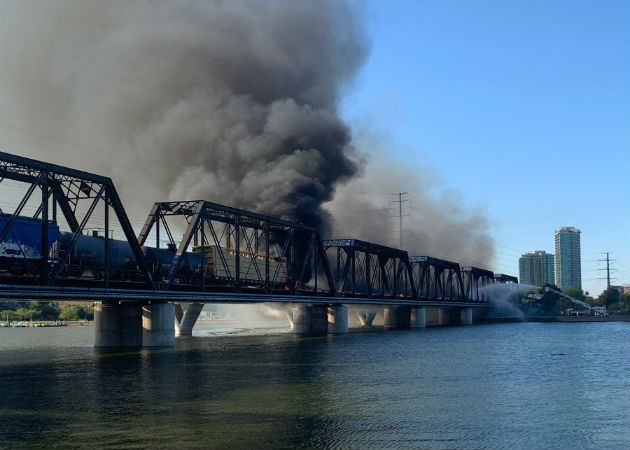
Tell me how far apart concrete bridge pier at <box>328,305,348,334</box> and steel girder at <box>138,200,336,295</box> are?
3.26 m

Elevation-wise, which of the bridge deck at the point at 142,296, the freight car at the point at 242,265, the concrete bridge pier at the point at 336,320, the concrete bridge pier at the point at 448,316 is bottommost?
the concrete bridge pier at the point at 448,316

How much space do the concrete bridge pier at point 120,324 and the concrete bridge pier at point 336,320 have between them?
5001 cm

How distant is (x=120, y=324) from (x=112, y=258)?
10.4 metres

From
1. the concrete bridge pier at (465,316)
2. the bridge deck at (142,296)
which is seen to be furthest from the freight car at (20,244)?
the concrete bridge pier at (465,316)

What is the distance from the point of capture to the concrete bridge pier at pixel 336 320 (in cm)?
11738

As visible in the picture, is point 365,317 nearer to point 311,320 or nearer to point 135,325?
point 311,320

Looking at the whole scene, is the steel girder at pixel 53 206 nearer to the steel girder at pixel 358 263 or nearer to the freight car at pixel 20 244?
the freight car at pixel 20 244

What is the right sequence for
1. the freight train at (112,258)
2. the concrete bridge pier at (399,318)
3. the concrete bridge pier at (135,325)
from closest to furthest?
the freight train at (112,258) → the concrete bridge pier at (135,325) → the concrete bridge pier at (399,318)

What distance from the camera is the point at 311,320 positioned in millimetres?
117438

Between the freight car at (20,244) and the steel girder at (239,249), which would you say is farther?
the steel girder at (239,249)

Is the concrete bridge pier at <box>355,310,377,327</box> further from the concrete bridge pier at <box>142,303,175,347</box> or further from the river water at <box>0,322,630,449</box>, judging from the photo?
the river water at <box>0,322,630,449</box>

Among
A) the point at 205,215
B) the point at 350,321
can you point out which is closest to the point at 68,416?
the point at 205,215

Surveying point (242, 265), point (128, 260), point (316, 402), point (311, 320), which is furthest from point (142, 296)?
point (311, 320)

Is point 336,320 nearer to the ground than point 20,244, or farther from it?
nearer to the ground
